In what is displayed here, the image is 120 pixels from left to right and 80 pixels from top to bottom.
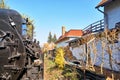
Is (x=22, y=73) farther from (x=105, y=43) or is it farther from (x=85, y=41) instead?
(x=85, y=41)

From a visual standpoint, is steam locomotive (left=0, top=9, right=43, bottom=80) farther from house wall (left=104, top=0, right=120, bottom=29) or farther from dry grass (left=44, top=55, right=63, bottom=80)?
house wall (left=104, top=0, right=120, bottom=29)

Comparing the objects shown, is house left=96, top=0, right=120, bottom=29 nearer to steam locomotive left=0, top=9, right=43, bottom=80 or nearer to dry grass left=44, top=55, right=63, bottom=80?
dry grass left=44, top=55, right=63, bottom=80

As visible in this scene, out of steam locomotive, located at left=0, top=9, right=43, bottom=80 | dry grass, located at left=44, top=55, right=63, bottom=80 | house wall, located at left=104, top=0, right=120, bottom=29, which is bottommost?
dry grass, located at left=44, top=55, right=63, bottom=80

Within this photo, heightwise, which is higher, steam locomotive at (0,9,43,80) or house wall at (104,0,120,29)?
house wall at (104,0,120,29)

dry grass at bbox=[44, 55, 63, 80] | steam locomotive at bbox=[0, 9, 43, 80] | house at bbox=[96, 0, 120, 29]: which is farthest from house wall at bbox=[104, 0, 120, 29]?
steam locomotive at bbox=[0, 9, 43, 80]

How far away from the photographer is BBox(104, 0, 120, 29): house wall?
22.0 metres

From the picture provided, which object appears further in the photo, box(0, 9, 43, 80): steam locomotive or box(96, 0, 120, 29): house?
box(96, 0, 120, 29): house

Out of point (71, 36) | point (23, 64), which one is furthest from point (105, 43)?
point (71, 36)

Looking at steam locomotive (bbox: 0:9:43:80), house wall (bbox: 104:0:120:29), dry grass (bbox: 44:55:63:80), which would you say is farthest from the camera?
house wall (bbox: 104:0:120:29)

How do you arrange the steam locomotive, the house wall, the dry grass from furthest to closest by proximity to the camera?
the house wall, the dry grass, the steam locomotive

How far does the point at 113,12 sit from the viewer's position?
22922 millimetres

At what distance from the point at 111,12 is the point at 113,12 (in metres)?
0.55

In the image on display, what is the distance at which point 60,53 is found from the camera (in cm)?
2120

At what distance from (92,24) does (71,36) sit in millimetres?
34705
